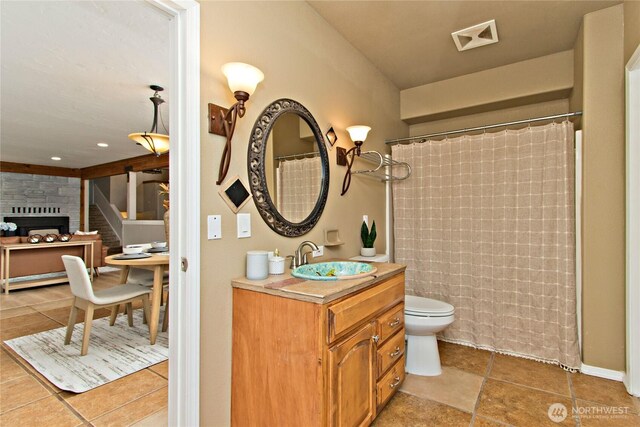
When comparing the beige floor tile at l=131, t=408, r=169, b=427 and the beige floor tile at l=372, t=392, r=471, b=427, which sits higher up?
the beige floor tile at l=372, t=392, r=471, b=427

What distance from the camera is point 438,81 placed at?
3230mm

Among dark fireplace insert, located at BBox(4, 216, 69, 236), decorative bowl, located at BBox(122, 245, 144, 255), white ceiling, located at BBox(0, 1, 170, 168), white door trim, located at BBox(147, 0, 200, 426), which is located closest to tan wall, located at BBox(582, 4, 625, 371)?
white door trim, located at BBox(147, 0, 200, 426)

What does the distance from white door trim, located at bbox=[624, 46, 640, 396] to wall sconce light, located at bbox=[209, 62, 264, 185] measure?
228 cm

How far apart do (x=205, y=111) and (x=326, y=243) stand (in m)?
1.17

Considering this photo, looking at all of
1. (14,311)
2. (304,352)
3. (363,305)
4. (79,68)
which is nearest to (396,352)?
(363,305)

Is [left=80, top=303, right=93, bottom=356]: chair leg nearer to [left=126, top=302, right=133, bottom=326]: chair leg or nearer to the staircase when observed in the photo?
[left=126, top=302, right=133, bottom=326]: chair leg

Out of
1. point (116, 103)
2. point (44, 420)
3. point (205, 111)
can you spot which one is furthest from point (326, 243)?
point (116, 103)

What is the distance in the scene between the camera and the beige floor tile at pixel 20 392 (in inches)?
75.0

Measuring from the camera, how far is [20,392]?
2.03m

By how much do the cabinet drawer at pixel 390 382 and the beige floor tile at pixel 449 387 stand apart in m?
0.15

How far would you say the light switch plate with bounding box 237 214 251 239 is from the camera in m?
1.57

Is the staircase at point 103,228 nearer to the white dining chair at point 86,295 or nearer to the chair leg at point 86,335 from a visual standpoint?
the white dining chair at point 86,295

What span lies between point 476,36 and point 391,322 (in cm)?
222

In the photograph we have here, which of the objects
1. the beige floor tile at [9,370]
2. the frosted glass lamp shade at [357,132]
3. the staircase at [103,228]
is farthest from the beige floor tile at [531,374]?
the staircase at [103,228]
